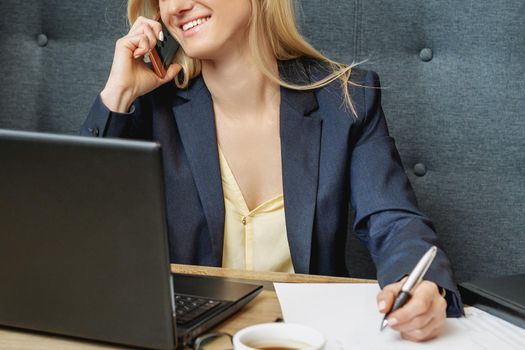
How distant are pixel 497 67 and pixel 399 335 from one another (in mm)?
987

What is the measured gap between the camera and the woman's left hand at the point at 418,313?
105cm

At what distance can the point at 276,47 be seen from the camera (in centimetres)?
177

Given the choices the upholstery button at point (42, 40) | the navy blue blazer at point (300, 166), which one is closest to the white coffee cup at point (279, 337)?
the navy blue blazer at point (300, 166)

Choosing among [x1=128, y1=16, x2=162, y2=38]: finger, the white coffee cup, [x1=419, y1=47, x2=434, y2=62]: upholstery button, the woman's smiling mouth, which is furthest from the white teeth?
the white coffee cup

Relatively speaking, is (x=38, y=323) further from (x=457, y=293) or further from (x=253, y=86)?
(x=253, y=86)

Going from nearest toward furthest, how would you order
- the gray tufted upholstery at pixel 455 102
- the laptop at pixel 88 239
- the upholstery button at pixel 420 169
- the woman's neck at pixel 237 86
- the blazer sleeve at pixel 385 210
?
the laptop at pixel 88 239 → the blazer sleeve at pixel 385 210 → the woman's neck at pixel 237 86 → the gray tufted upholstery at pixel 455 102 → the upholstery button at pixel 420 169

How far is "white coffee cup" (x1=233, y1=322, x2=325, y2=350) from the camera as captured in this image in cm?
92

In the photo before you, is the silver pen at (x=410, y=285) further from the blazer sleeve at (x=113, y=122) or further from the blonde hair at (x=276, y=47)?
the blazer sleeve at (x=113, y=122)

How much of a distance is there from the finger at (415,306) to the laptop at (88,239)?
10.2 inches

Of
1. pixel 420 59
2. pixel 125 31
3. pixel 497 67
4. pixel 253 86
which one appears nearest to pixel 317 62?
pixel 253 86

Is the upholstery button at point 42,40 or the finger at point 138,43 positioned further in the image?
the upholstery button at point 42,40

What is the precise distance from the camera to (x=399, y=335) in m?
1.08

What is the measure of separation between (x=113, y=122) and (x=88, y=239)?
0.76 m

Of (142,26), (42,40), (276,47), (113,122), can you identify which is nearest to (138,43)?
(142,26)
